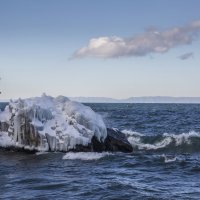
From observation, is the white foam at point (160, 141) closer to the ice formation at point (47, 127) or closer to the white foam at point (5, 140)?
the ice formation at point (47, 127)

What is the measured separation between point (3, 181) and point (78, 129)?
28.9 ft

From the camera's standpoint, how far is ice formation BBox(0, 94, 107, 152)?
1096 inches

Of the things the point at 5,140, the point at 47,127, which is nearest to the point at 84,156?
the point at 47,127

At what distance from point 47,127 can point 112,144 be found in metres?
4.46

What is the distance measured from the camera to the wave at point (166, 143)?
32953mm

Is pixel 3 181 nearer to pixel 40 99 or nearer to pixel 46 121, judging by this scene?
pixel 46 121

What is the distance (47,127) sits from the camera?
28.3 meters

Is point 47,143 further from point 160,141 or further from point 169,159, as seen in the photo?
point 160,141

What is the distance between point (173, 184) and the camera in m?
19.5

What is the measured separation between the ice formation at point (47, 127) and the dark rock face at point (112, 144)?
1.29 feet

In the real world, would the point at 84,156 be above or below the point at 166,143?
above

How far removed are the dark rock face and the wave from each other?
8.07 feet

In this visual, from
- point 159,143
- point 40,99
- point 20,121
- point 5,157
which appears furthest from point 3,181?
point 159,143

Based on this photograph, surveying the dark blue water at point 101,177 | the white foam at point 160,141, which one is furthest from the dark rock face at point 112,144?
the white foam at point 160,141
